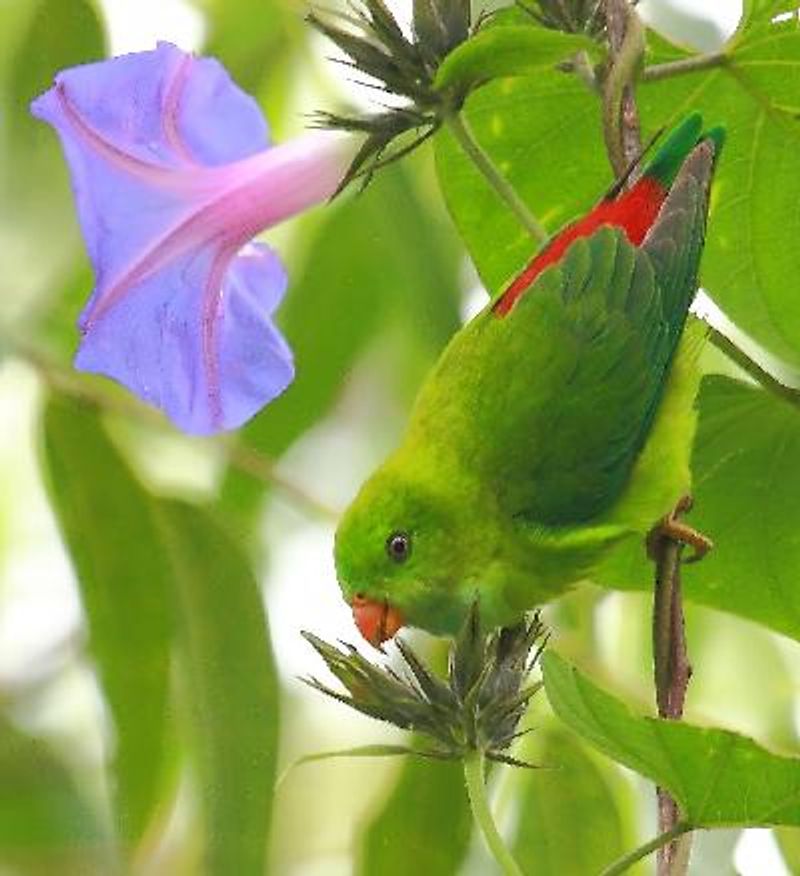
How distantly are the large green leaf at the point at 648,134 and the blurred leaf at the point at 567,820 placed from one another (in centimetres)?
25

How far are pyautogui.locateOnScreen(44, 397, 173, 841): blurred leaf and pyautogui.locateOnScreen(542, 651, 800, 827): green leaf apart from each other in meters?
0.41

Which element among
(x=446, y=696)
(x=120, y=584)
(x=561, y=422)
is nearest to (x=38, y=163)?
(x=120, y=584)

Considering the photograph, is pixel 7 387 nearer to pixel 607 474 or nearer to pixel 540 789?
pixel 540 789

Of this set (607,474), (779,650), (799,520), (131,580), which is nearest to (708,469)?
(799,520)

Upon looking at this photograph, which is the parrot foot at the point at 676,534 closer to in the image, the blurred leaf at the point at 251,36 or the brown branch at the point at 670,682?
the brown branch at the point at 670,682

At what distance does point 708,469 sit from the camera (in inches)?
36.2

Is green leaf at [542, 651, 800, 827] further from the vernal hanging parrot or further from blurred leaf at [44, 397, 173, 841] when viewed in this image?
blurred leaf at [44, 397, 173, 841]

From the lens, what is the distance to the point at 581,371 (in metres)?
0.76

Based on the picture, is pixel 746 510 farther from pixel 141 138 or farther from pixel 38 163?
pixel 38 163

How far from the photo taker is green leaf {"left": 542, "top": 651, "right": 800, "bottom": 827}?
58 centimetres

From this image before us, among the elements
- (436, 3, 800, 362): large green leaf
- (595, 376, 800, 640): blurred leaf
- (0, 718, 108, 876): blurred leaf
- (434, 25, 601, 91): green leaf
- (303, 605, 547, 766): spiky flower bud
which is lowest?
(0, 718, 108, 876): blurred leaf

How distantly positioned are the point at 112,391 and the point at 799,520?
0.43 m

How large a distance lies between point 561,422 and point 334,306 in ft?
1.18

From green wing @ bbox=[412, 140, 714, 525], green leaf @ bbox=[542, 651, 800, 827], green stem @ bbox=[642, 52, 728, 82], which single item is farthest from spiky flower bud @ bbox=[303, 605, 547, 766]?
green stem @ bbox=[642, 52, 728, 82]
